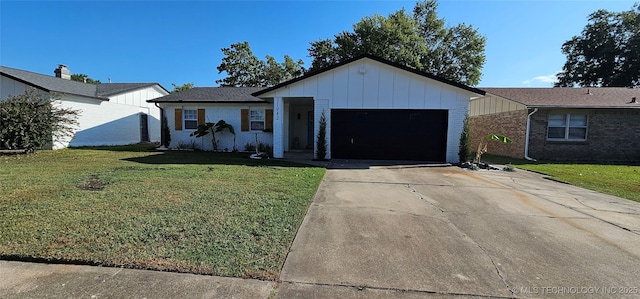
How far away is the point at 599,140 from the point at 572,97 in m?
2.42

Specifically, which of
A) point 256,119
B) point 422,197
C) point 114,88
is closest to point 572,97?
point 422,197

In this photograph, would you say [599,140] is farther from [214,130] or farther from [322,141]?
[214,130]

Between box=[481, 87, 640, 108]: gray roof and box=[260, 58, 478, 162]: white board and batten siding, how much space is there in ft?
16.1

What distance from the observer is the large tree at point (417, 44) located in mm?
26062

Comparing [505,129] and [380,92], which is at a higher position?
[380,92]

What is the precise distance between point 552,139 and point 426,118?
7396 millimetres

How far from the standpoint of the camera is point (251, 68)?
117 feet

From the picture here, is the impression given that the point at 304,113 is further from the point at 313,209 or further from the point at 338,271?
the point at 338,271

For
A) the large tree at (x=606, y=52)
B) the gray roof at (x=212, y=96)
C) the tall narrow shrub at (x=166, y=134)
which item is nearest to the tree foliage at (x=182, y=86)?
the gray roof at (x=212, y=96)

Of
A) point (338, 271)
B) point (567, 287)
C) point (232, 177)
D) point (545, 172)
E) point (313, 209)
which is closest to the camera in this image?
point (567, 287)

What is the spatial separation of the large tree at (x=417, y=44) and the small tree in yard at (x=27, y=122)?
23.0 m

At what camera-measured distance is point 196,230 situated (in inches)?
139

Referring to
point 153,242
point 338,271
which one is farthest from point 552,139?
point 153,242

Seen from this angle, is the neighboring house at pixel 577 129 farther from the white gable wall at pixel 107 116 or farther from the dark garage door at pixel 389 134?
the white gable wall at pixel 107 116
